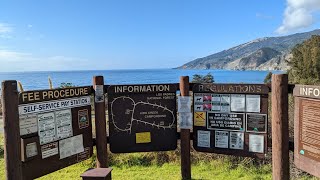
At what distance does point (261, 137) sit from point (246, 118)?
0.38m

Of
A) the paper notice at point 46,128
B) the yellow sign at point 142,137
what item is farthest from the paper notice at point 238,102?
the paper notice at point 46,128

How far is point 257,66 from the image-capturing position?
18838 cm

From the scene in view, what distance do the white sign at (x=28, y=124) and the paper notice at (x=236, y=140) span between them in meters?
3.09

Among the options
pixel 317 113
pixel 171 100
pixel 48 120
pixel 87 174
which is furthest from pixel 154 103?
pixel 317 113

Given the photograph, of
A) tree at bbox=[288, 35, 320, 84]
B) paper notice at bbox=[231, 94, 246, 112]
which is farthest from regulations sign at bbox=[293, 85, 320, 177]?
tree at bbox=[288, 35, 320, 84]

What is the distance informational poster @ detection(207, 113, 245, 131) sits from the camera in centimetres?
512

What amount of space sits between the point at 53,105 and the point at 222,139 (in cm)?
279

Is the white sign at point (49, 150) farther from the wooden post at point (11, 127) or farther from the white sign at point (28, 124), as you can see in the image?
the wooden post at point (11, 127)

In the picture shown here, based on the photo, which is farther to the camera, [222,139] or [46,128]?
[222,139]

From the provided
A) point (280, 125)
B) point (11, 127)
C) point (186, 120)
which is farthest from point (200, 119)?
point (11, 127)

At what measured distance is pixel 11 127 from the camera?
424cm

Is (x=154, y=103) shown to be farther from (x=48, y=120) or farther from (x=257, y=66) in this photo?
(x=257, y=66)

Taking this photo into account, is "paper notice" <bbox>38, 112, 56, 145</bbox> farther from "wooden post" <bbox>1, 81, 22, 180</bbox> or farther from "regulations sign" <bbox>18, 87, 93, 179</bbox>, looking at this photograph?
"wooden post" <bbox>1, 81, 22, 180</bbox>

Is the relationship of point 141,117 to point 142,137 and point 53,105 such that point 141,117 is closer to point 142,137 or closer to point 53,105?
point 142,137
